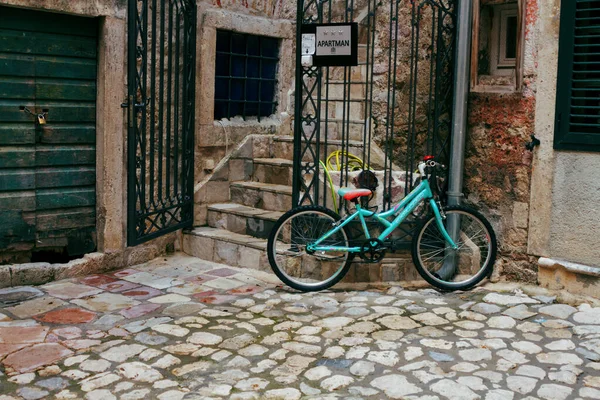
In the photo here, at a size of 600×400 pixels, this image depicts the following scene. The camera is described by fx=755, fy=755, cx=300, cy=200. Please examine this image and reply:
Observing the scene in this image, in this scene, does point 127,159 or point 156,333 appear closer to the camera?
point 156,333

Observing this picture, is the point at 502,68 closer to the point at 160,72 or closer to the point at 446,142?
the point at 446,142

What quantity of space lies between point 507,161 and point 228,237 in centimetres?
294

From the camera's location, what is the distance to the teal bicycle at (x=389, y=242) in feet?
22.1

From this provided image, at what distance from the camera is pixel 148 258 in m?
7.99

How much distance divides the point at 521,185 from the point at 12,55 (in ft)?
15.5

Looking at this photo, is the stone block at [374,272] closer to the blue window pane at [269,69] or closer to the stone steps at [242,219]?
the stone steps at [242,219]

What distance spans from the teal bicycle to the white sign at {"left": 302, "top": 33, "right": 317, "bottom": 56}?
4.51ft

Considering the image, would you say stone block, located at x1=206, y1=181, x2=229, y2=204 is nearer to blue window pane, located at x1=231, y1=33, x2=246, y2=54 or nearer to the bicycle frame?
blue window pane, located at x1=231, y1=33, x2=246, y2=54

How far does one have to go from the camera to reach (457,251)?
23.1 feet

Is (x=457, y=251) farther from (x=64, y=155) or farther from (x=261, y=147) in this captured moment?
(x=64, y=155)

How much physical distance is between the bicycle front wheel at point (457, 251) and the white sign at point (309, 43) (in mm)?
1922

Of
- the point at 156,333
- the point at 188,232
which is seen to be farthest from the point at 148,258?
the point at 156,333

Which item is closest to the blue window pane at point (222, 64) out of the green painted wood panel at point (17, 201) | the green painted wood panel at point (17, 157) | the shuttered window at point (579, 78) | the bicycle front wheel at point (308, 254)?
the bicycle front wheel at point (308, 254)

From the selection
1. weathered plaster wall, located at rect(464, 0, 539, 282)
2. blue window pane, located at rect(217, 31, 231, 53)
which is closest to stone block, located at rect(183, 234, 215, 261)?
blue window pane, located at rect(217, 31, 231, 53)
